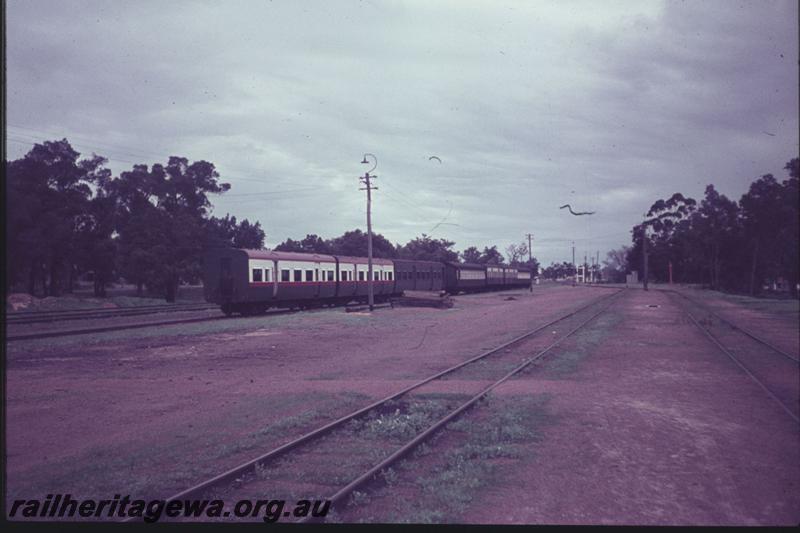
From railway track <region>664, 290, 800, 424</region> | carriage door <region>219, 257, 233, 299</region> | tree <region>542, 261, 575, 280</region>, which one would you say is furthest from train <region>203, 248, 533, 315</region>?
tree <region>542, 261, 575, 280</region>

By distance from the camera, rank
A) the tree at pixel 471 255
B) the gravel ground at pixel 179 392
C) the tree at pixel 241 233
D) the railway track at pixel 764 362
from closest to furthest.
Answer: the gravel ground at pixel 179 392, the railway track at pixel 764 362, the tree at pixel 241 233, the tree at pixel 471 255

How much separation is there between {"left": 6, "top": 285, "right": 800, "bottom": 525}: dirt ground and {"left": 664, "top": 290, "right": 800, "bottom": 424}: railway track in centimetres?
36

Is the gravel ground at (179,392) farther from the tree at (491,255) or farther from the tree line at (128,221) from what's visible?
the tree at (491,255)

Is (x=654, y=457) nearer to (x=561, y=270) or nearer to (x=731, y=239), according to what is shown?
(x=731, y=239)

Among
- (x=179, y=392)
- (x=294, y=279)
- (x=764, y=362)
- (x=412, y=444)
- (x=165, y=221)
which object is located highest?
(x=165, y=221)

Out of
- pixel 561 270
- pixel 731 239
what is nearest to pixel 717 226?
pixel 731 239

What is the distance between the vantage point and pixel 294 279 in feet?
102

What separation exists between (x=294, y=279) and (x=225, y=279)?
14.0ft

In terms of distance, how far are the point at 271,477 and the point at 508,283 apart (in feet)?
236

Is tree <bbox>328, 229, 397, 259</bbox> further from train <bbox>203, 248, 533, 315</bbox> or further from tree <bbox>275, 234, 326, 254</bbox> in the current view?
train <bbox>203, 248, 533, 315</bbox>

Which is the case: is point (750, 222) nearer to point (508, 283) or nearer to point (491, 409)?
point (508, 283)

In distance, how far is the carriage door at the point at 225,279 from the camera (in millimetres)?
27900

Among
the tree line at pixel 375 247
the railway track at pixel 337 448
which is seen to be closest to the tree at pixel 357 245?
the tree line at pixel 375 247

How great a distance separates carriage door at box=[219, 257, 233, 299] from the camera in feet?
91.5
